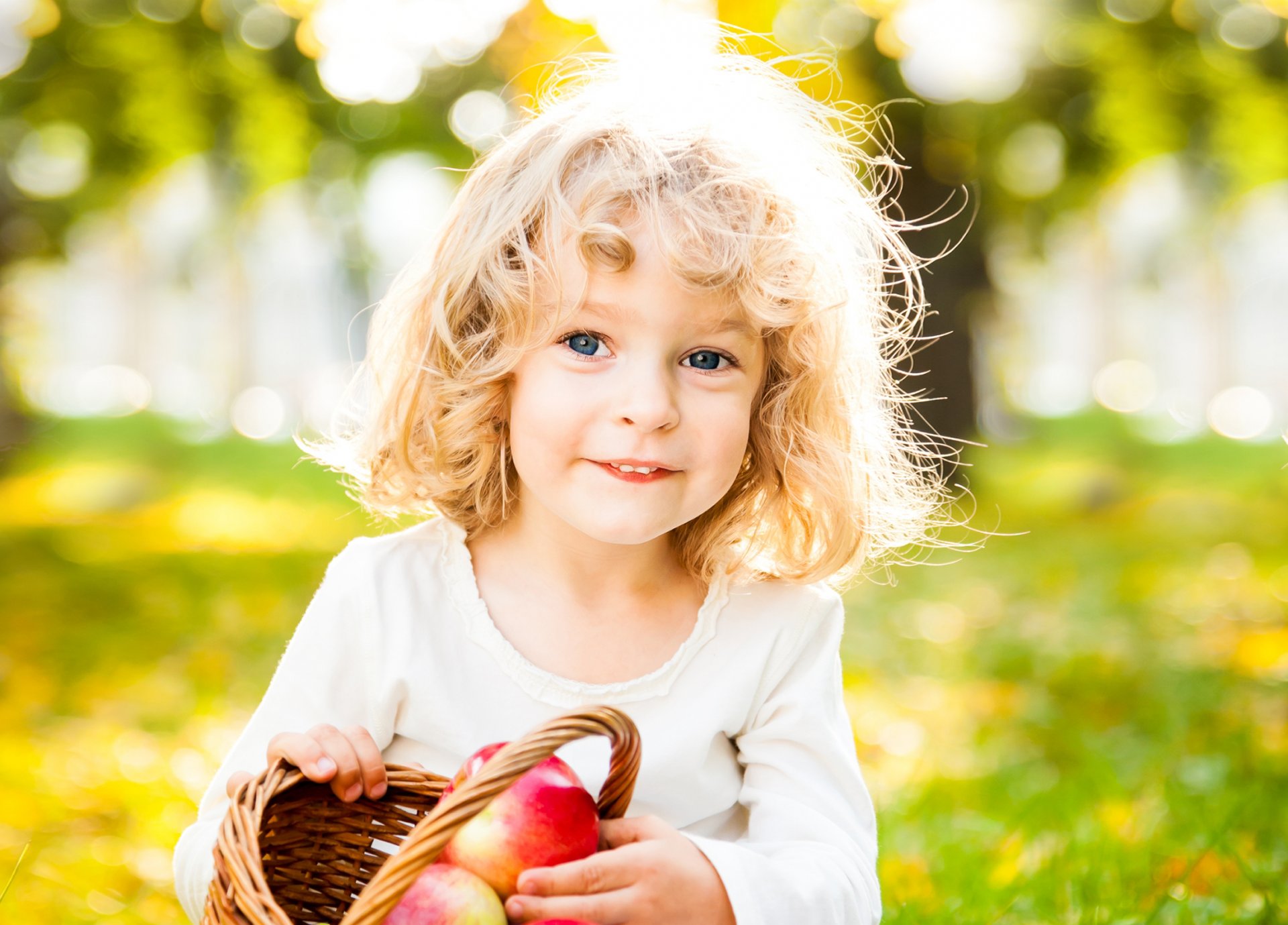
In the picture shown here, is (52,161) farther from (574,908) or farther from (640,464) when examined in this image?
(574,908)

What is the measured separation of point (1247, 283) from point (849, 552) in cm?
2405

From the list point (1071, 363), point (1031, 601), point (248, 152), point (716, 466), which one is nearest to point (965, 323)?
point (1031, 601)

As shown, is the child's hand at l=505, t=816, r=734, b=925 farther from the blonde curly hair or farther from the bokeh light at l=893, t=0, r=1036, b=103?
the bokeh light at l=893, t=0, r=1036, b=103

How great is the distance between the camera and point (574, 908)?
1290 mm

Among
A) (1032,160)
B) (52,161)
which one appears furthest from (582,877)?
(1032,160)

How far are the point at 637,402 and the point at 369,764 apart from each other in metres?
0.56

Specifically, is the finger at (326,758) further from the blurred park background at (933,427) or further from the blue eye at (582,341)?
the blurred park background at (933,427)

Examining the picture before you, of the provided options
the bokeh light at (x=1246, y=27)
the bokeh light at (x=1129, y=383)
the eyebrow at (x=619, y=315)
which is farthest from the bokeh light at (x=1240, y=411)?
the eyebrow at (x=619, y=315)

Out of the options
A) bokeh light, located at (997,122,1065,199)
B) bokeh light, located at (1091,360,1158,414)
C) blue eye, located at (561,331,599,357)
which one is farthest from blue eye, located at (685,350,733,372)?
bokeh light, located at (1091,360,1158,414)

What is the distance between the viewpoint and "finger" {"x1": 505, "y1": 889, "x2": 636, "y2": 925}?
1.29 meters

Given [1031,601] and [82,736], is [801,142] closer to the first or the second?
[82,736]

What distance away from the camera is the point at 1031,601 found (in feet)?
17.3

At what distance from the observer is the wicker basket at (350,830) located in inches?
45.7

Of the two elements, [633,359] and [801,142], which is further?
[801,142]
